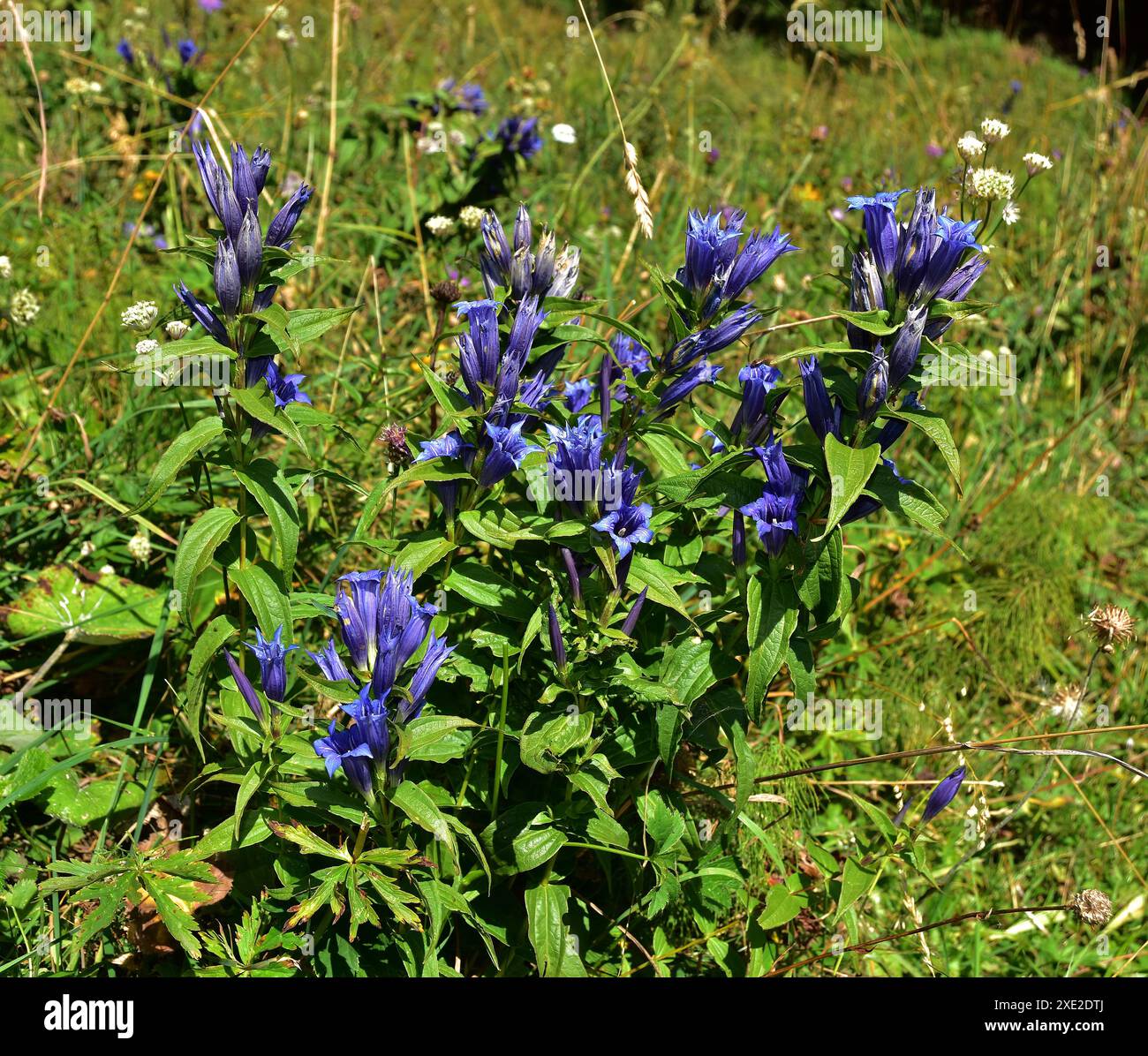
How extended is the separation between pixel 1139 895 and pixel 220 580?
2914 millimetres

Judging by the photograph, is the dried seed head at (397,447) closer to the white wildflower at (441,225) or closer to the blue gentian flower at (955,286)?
the blue gentian flower at (955,286)

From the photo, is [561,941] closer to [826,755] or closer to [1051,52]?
[826,755]

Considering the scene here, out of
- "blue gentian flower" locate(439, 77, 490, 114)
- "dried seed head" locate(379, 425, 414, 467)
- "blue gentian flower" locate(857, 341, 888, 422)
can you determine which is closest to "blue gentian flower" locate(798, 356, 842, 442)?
"blue gentian flower" locate(857, 341, 888, 422)

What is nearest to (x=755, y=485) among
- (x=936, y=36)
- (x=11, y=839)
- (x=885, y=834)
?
(x=885, y=834)

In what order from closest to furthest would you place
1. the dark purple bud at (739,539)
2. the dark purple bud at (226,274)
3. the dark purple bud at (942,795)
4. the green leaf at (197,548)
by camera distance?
the dark purple bud at (226,274)
the green leaf at (197,548)
the dark purple bud at (739,539)
the dark purple bud at (942,795)

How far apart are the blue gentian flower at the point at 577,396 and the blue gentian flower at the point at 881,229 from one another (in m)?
0.73

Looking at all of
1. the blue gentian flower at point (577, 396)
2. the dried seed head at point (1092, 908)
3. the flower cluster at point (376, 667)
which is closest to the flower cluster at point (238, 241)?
the flower cluster at point (376, 667)

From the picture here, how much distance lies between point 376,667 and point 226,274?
2.57ft

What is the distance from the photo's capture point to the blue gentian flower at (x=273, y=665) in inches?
78.4

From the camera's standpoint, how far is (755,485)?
2.10 meters

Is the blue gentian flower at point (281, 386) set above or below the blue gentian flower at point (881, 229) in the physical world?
below

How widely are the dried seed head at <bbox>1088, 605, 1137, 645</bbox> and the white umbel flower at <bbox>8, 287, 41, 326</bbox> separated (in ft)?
10.6

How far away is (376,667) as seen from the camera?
6.11ft

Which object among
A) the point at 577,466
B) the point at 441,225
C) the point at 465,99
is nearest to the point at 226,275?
the point at 577,466
